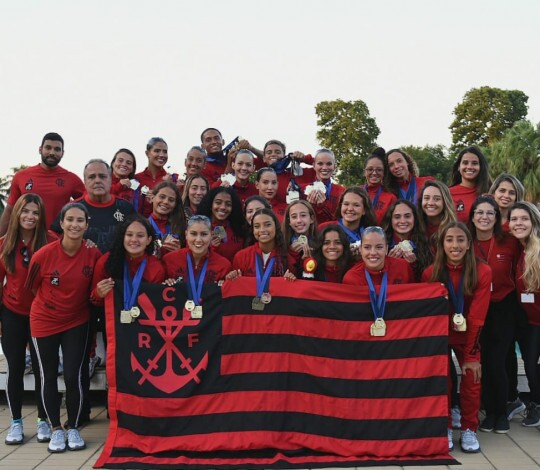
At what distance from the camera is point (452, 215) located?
6824 millimetres

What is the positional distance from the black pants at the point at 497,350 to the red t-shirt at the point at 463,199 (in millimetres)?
1286

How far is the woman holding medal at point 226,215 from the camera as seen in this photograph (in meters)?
7.23

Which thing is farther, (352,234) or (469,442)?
(352,234)

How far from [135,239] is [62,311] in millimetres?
908

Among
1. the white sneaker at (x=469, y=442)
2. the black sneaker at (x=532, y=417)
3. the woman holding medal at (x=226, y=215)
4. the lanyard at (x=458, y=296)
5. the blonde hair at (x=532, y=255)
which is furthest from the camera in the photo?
the woman holding medal at (x=226, y=215)

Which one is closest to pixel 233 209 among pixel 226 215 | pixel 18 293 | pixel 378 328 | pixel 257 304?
pixel 226 215

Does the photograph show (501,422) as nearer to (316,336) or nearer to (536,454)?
(536,454)

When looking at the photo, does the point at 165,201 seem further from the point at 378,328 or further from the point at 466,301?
the point at 466,301

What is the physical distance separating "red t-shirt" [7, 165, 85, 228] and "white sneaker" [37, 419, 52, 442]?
235 centimetres

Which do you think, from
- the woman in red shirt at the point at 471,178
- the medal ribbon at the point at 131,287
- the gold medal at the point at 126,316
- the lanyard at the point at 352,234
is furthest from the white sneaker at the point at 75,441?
the woman in red shirt at the point at 471,178

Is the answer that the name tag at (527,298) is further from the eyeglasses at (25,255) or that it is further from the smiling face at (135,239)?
the eyeglasses at (25,255)

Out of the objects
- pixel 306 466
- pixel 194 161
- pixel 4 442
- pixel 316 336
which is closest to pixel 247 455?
pixel 306 466

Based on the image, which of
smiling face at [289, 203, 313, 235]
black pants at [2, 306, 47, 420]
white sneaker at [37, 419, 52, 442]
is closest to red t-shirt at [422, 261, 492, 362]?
smiling face at [289, 203, 313, 235]

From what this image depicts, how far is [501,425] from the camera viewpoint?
646cm
